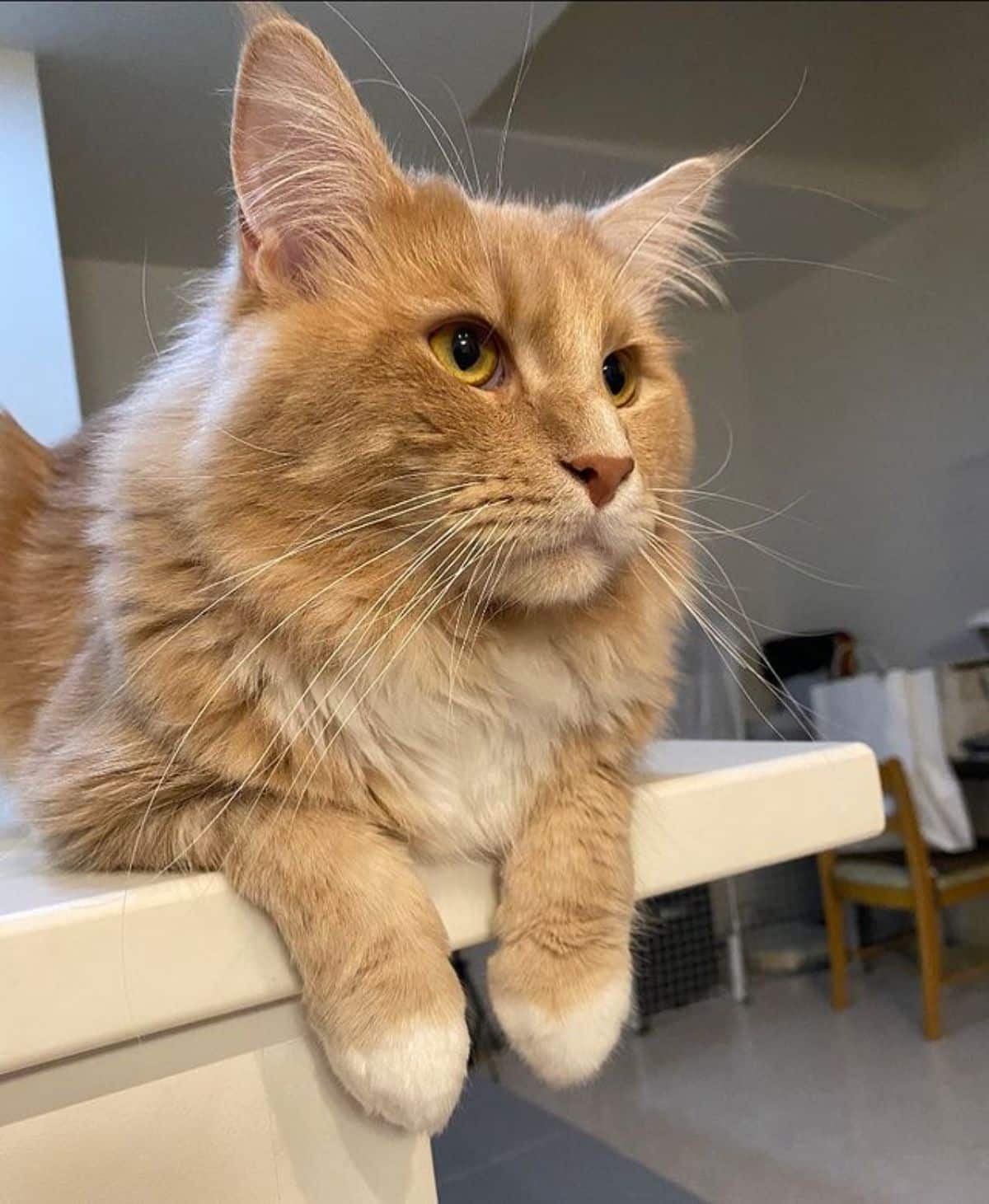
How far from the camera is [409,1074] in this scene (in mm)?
524

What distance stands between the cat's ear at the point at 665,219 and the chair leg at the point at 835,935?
7.12 feet

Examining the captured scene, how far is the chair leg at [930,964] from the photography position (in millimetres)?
1897

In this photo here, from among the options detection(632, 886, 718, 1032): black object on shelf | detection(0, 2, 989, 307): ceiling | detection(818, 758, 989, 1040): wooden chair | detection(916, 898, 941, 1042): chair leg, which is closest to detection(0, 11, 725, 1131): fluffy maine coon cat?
detection(0, 2, 989, 307): ceiling

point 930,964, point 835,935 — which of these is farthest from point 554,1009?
point 835,935

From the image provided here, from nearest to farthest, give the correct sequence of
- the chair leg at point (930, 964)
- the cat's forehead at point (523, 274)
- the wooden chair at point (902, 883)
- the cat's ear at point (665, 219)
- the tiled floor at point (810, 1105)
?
the cat's forehead at point (523, 274) < the cat's ear at point (665, 219) < the tiled floor at point (810, 1105) < the chair leg at point (930, 964) < the wooden chair at point (902, 883)

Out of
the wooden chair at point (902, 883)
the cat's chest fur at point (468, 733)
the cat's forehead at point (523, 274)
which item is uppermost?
the cat's forehead at point (523, 274)

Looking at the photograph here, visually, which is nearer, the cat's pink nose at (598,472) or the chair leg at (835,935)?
the cat's pink nose at (598,472)

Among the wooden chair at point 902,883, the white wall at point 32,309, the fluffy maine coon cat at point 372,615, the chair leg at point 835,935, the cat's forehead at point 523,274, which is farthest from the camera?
the chair leg at point 835,935

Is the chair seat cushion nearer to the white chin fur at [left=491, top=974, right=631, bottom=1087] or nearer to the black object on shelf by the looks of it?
the black object on shelf

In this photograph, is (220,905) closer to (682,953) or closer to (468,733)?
(468,733)

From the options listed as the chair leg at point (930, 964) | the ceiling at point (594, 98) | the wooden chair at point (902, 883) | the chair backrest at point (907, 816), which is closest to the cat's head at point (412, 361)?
the ceiling at point (594, 98)

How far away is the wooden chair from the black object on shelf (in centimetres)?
40

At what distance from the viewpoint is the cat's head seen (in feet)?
2.04

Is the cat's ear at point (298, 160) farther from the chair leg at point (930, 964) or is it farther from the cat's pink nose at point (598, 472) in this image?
the chair leg at point (930, 964)
